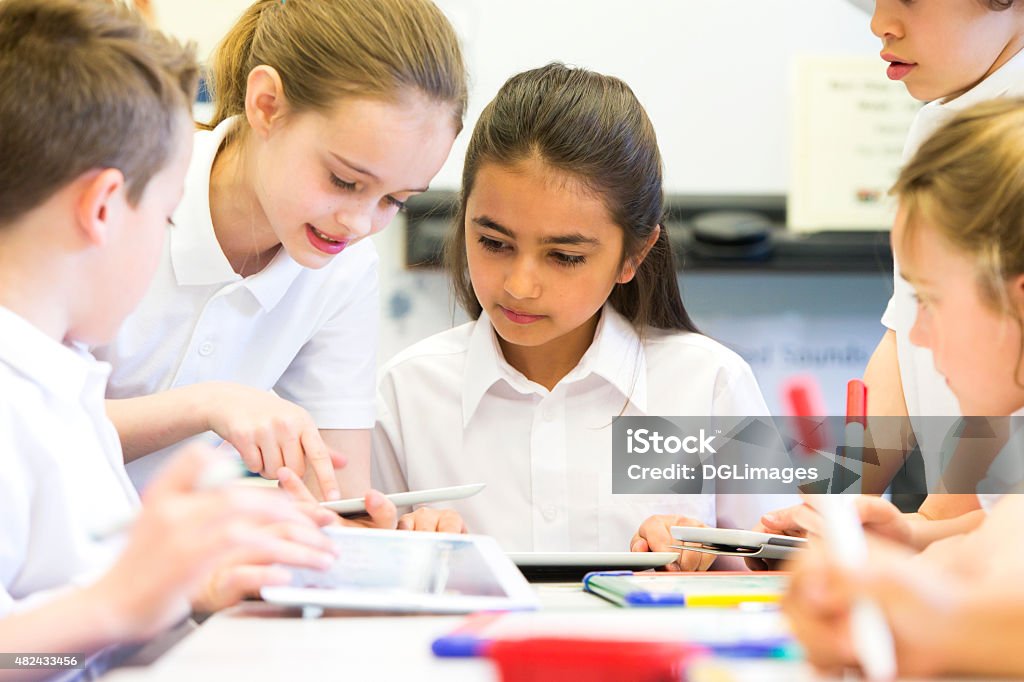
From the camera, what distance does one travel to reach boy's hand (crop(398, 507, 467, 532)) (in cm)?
97

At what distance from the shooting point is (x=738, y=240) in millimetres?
2203

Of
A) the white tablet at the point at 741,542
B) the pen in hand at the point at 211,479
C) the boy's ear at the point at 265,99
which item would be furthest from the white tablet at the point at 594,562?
the boy's ear at the point at 265,99

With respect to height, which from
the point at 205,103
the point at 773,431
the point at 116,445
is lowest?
the point at 116,445

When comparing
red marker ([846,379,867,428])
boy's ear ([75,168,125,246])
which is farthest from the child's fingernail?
red marker ([846,379,867,428])

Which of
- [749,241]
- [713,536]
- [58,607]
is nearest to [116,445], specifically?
[58,607]

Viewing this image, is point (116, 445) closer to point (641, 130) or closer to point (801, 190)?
point (641, 130)

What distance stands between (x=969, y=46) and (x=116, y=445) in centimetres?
84

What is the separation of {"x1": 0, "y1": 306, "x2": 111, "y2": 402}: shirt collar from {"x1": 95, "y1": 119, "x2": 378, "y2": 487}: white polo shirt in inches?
14.2

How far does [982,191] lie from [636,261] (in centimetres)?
56

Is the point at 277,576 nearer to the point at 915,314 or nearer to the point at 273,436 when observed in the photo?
the point at 273,436

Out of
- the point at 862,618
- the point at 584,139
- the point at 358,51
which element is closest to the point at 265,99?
the point at 358,51

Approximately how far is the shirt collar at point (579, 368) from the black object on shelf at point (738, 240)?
929 mm

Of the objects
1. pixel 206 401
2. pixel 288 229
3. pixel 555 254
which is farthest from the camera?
pixel 555 254

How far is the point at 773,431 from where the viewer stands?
1266 millimetres
